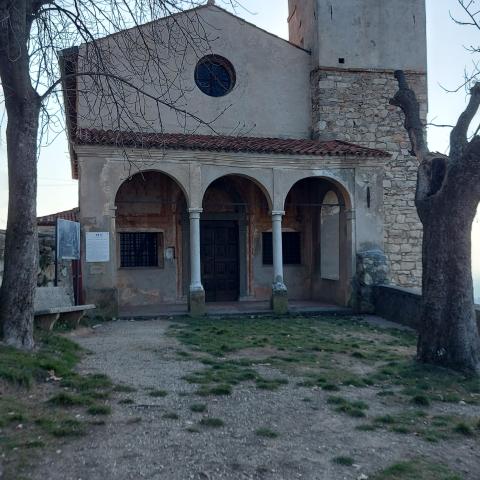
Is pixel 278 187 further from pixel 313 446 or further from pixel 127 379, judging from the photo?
pixel 313 446

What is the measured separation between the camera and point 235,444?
4020 millimetres

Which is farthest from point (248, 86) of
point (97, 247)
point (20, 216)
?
point (20, 216)

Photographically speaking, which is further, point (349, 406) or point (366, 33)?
point (366, 33)

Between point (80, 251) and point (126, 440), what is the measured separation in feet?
26.5

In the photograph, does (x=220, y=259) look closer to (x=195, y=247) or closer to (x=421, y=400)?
(x=195, y=247)

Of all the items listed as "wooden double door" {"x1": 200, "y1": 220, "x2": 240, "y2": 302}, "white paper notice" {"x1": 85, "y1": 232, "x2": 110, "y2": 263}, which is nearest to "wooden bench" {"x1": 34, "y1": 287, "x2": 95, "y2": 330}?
"white paper notice" {"x1": 85, "y1": 232, "x2": 110, "y2": 263}

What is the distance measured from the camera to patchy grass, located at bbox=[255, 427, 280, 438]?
13.9 ft

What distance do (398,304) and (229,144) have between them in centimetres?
542

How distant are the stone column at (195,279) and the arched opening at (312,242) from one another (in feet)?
9.94

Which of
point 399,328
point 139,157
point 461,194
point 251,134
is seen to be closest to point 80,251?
point 139,157

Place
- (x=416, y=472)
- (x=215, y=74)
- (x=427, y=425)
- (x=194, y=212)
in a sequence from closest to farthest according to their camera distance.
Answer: (x=416, y=472) < (x=427, y=425) < (x=194, y=212) < (x=215, y=74)

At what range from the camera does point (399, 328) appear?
10875 mm

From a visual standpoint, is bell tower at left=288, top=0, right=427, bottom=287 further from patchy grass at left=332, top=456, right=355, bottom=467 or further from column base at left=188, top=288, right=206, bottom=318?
patchy grass at left=332, top=456, right=355, bottom=467

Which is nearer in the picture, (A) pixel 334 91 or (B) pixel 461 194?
(B) pixel 461 194
